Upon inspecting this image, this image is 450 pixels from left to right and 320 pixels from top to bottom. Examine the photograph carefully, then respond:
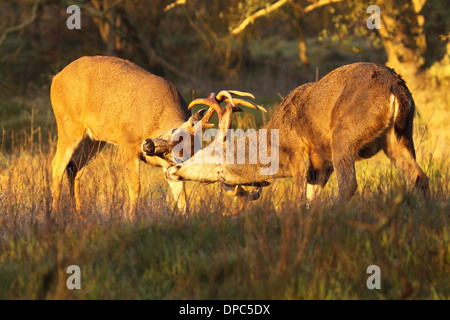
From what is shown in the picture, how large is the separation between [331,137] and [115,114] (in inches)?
126

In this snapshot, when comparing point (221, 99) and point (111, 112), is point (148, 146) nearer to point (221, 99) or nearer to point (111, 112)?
point (221, 99)

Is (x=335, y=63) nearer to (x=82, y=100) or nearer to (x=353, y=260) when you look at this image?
(x=82, y=100)

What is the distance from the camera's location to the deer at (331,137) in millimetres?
6719

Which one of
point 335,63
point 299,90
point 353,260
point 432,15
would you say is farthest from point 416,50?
point 335,63

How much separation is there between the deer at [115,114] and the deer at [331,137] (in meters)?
0.69

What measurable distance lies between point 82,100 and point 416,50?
5.94m

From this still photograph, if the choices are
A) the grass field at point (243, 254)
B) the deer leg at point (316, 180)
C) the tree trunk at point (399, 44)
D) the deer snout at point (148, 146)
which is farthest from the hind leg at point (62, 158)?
the tree trunk at point (399, 44)

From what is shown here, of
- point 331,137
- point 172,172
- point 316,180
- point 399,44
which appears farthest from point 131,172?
point 399,44

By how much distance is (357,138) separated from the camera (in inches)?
266

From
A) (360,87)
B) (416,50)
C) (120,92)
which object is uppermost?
(416,50)

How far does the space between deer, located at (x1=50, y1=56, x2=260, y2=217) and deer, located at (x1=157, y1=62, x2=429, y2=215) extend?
2.26ft

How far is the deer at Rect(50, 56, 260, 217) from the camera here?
860 cm

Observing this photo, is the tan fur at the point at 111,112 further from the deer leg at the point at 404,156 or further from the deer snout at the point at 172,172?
the deer leg at the point at 404,156

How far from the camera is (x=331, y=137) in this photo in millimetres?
7062
